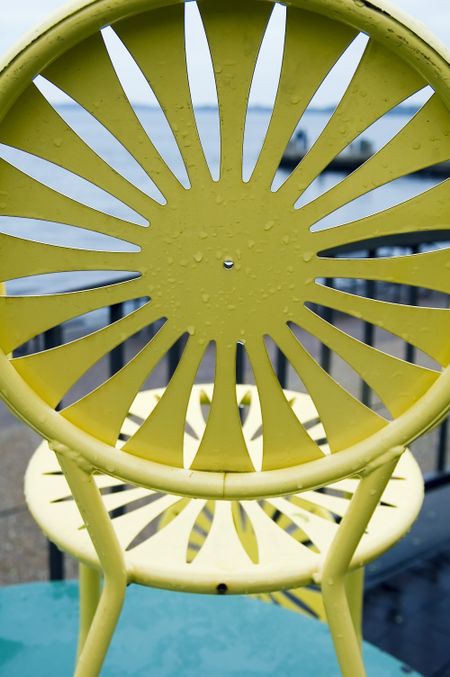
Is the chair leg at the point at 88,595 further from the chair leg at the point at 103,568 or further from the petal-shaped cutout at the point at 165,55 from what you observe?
the petal-shaped cutout at the point at 165,55

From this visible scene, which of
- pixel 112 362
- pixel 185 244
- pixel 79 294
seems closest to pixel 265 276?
pixel 185 244

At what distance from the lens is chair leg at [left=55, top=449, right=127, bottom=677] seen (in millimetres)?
786

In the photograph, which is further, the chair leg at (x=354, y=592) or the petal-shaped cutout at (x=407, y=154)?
the chair leg at (x=354, y=592)

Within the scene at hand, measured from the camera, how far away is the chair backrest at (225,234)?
0.63 m

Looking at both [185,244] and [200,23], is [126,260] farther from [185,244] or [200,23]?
[200,23]

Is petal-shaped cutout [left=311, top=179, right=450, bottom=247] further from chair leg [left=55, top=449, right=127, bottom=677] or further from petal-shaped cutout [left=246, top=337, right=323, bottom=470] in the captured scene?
chair leg [left=55, top=449, right=127, bottom=677]

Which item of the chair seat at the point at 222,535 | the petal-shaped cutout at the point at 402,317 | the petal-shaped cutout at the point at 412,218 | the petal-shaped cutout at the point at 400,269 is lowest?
the chair seat at the point at 222,535

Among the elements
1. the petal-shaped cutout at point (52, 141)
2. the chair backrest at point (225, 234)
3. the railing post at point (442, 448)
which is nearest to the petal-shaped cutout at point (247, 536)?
the chair backrest at point (225, 234)

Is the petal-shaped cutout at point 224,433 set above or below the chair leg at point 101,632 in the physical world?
above

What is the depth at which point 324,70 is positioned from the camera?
2.09ft

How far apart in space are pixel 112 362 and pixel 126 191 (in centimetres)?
92

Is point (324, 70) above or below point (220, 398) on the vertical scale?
above

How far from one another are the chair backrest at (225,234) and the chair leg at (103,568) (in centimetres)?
4

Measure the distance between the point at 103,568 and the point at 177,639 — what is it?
0.73m
